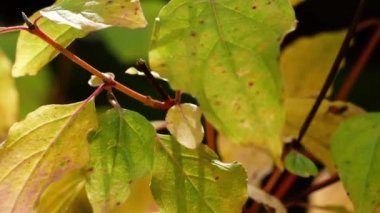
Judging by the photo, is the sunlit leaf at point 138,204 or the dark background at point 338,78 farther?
the dark background at point 338,78

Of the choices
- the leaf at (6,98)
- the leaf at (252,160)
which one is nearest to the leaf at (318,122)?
the leaf at (252,160)

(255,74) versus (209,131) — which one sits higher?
(255,74)

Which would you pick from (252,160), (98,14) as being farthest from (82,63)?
(252,160)

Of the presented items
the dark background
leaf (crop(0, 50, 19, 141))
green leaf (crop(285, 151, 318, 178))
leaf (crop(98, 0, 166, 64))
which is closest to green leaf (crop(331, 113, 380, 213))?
green leaf (crop(285, 151, 318, 178))

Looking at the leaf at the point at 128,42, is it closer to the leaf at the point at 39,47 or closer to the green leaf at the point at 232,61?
the leaf at the point at 39,47

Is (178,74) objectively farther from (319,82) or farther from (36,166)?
(319,82)

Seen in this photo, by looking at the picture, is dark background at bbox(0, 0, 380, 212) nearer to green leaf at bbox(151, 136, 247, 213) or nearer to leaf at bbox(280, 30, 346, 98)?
leaf at bbox(280, 30, 346, 98)

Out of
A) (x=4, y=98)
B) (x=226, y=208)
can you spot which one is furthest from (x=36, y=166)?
(x=4, y=98)
